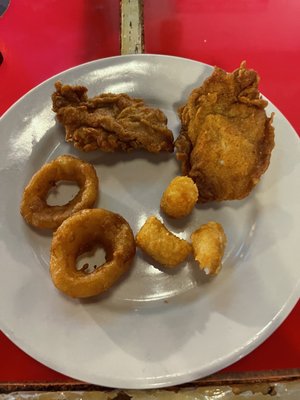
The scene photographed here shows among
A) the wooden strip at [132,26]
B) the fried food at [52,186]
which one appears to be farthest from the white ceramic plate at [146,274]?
the wooden strip at [132,26]

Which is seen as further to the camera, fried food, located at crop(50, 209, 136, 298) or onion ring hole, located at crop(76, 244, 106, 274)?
onion ring hole, located at crop(76, 244, 106, 274)

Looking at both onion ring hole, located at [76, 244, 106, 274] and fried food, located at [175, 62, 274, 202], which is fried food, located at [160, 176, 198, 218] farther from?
onion ring hole, located at [76, 244, 106, 274]

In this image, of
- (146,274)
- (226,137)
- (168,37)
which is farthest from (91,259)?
(168,37)

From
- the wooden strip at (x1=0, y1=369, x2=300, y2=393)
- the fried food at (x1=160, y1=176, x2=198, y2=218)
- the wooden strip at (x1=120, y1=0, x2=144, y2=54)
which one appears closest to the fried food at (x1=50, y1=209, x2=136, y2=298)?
the fried food at (x1=160, y1=176, x2=198, y2=218)

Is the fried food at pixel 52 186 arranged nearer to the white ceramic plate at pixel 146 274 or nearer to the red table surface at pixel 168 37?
the white ceramic plate at pixel 146 274

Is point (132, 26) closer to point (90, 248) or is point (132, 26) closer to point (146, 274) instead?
point (90, 248)

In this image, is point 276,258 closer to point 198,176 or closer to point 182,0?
point 198,176
